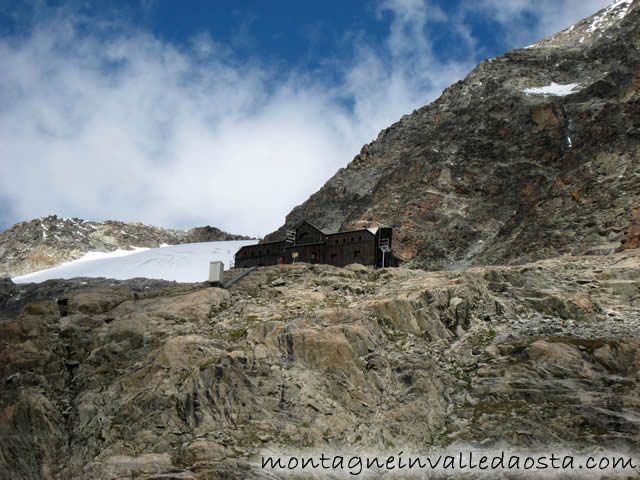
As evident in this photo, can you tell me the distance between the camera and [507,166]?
76.9 metres

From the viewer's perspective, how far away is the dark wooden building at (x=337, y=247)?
168 ft

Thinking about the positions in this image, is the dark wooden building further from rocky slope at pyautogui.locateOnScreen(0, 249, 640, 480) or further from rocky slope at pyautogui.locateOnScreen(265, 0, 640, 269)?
rocky slope at pyautogui.locateOnScreen(0, 249, 640, 480)

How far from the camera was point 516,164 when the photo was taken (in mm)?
76438

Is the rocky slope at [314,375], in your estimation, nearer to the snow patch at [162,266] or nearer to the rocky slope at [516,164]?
the rocky slope at [516,164]

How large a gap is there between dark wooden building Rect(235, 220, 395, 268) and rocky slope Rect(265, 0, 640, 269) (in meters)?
12.9

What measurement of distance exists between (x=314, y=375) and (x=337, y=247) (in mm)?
28987

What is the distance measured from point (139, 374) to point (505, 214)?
56.8m

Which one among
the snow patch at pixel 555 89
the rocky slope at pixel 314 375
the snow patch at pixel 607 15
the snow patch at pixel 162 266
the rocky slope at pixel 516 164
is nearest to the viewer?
the rocky slope at pixel 314 375

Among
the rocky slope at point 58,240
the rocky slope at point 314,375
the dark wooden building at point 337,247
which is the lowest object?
the rocky slope at point 314,375

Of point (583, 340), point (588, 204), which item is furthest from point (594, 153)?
point (583, 340)

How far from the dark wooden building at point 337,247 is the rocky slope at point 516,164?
42.2ft

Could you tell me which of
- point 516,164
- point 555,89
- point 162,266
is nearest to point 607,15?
point 555,89

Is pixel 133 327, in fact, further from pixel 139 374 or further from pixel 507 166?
pixel 507 166

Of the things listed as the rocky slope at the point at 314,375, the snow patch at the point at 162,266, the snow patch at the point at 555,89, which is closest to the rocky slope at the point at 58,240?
the snow patch at the point at 162,266
